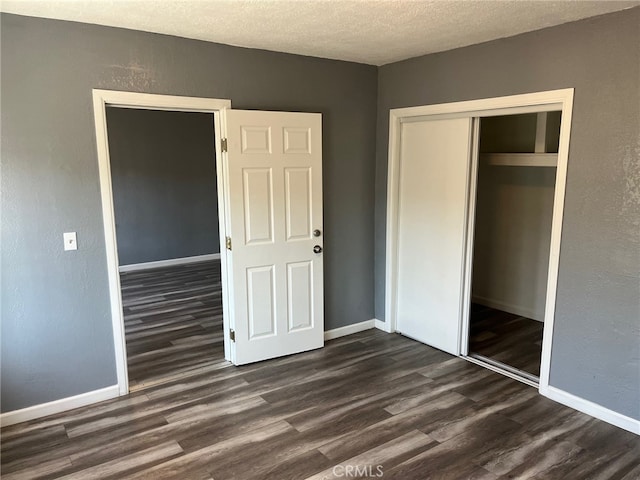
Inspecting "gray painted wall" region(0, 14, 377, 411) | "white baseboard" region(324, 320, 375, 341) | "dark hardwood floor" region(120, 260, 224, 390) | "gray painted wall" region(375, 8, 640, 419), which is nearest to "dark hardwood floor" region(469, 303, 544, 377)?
"gray painted wall" region(375, 8, 640, 419)

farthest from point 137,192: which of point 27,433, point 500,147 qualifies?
point 500,147

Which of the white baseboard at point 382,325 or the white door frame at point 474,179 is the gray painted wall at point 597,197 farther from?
the white baseboard at point 382,325

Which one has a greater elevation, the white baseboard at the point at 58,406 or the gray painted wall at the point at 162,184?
the gray painted wall at the point at 162,184

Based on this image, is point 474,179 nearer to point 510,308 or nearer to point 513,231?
point 513,231

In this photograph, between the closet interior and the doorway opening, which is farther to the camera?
the doorway opening

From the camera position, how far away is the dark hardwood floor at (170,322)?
3.76 m

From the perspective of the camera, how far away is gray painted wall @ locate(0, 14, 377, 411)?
2744mm

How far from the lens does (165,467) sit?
2.52 meters

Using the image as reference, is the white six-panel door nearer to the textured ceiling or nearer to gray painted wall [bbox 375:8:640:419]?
the textured ceiling

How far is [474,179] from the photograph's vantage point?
3666mm

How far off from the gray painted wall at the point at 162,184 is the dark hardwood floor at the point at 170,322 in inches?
19.5

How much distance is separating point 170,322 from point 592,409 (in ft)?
12.0

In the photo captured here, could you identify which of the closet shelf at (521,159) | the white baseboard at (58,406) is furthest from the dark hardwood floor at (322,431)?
the closet shelf at (521,159)

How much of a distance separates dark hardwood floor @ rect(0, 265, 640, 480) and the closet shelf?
6.57 ft
